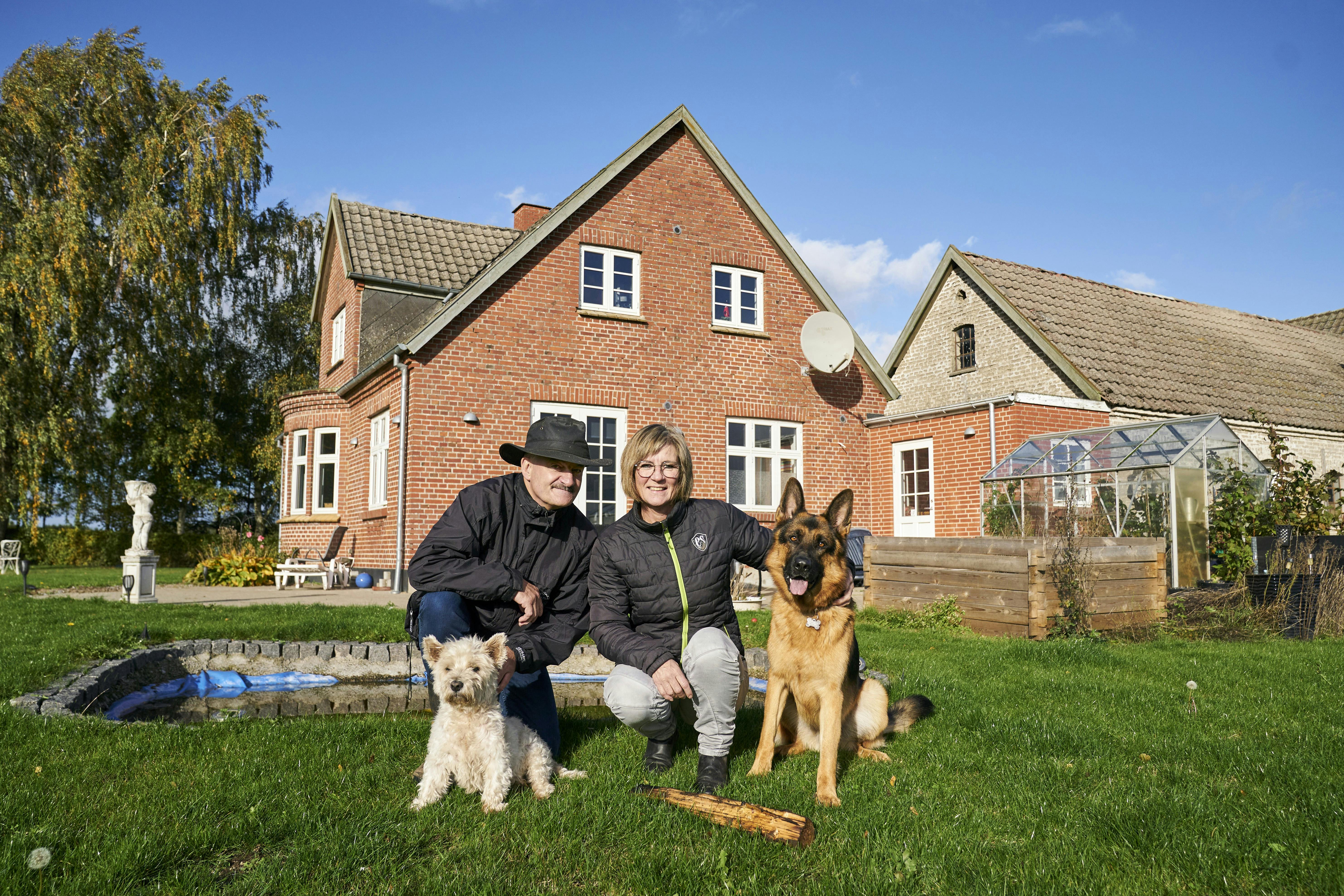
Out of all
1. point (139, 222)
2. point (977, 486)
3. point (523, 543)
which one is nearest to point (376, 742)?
point (523, 543)

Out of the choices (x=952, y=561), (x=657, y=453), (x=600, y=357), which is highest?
(x=600, y=357)

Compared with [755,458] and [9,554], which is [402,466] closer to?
[755,458]

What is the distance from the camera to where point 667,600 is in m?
3.96

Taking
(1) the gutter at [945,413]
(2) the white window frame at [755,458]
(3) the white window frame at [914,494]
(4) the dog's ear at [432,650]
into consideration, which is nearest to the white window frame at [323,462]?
(2) the white window frame at [755,458]

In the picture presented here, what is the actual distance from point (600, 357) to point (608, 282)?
1.45m

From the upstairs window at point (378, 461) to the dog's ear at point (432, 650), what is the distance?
456 inches

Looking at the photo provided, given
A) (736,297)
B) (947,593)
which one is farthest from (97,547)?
(947,593)

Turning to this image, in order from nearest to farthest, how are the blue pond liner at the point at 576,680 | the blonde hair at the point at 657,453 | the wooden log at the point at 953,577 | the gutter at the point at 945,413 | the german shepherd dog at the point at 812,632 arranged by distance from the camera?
1. the german shepherd dog at the point at 812,632
2. the blonde hair at the point at 657,453
3. the blue pond liner at the point at 576,680
4. the wooden log at the point at 953,577
5. the gutter at the point at 945,413

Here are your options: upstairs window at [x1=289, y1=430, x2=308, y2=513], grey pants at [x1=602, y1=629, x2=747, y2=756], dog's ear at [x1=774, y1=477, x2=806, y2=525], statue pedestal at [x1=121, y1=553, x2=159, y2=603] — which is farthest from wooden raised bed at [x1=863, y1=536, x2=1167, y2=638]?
upstairs window at [x1=289, y1=430, x2=308, y2=513]

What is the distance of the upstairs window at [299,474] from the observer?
1897cm

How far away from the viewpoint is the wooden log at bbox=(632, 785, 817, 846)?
3.01 meters

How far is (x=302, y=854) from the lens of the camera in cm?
281

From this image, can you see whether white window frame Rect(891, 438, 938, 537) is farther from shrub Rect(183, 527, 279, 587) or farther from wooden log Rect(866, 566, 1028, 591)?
shrub Rect(183, 527, 279, 587)

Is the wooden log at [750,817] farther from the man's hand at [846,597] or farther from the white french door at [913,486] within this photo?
the white french door at [913,486]
